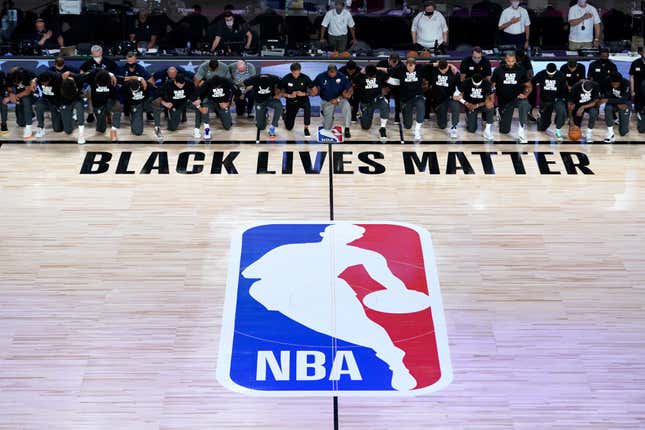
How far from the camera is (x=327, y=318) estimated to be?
600 inches

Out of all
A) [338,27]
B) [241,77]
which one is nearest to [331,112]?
[241,77]

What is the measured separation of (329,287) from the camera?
632 inches

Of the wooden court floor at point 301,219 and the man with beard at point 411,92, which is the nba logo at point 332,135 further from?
the man with beard at point 411,92

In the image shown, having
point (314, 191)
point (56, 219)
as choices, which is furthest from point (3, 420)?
point (314, 191)

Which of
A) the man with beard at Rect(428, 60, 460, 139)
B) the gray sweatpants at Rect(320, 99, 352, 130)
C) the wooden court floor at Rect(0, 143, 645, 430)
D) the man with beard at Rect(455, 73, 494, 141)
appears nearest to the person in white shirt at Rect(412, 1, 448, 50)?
the man with beard at Rect(428, 60, 460, 139)

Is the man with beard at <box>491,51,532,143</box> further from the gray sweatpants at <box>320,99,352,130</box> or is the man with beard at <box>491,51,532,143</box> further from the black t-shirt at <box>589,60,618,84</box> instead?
the gray sweatpants at <box>320,99,352,130</box>

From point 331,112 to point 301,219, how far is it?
4.57m

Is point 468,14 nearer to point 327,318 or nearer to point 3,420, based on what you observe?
point 327,318

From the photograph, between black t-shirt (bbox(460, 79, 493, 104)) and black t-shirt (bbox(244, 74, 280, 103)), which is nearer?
black t-shirt (bbox(460, 79, 493, 104))

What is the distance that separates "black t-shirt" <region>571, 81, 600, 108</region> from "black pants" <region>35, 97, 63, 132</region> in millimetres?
10688

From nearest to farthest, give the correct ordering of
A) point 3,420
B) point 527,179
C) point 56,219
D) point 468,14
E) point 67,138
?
point 3,420, point 56,219, point 527,179, point 67,138, point 468,14

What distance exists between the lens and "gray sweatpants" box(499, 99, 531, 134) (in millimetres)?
22000

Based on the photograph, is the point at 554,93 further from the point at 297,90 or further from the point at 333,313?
the point at 333,313

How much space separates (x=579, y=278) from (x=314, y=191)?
5260mm
